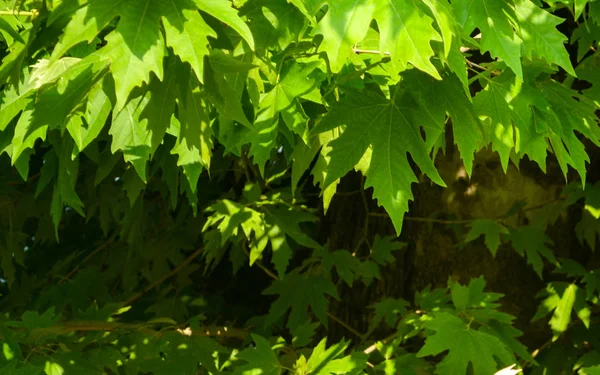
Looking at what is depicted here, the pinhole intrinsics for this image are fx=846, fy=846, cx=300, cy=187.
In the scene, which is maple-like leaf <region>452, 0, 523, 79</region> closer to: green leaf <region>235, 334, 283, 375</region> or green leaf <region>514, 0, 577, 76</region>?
green leaf <region>514, 0, 577, 76</region>

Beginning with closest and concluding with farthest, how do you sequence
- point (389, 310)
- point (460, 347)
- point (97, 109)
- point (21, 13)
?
point (97, 109)
point (21, 13)
point (460, 347)
point (389, 310)

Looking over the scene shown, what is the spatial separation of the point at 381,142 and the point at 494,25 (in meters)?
0.31

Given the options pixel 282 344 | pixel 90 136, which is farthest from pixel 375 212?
pixel 90 136

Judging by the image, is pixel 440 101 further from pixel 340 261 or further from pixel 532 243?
pixel 532 243

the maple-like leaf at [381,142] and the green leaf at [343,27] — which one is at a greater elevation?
the green leaf at [343,27]

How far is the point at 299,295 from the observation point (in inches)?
119

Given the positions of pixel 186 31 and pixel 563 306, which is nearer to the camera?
pixel 186 31

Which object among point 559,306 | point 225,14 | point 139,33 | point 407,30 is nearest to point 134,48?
point 139,33

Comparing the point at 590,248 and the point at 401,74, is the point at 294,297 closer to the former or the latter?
the point at 590,248

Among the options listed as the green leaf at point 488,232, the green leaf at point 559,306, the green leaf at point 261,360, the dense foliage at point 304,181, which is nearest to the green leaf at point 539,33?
the dense foliage at point 304,181

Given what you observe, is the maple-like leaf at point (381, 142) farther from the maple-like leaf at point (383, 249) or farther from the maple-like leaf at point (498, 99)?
the maple-like leaf at point (383, 249)

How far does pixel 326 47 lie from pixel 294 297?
5.94 feet

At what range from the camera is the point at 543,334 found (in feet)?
10.9

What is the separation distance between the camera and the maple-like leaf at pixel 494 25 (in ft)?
4.83
